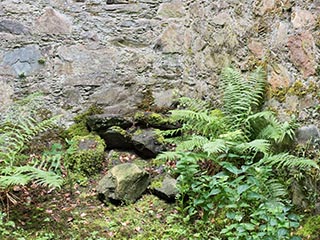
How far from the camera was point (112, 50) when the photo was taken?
383 cm

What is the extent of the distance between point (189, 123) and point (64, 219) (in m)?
1.11

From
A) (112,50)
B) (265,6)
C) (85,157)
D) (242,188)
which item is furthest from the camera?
(112,50)

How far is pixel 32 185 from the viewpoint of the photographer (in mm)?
2910

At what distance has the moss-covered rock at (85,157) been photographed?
3.16m

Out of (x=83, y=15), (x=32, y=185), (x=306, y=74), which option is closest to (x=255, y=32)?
(x=306, y=74)

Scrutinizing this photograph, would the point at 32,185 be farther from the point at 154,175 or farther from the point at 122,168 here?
the point at 154,175

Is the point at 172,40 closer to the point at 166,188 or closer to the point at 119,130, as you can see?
the point at 119,130

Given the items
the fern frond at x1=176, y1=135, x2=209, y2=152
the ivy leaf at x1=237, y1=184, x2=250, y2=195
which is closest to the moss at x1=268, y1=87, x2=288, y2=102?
the fern frond at x1=176, y1=135, x2=209, y2=152

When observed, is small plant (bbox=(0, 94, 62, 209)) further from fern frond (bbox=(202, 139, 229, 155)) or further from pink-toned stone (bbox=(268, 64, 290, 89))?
pink-toned stone (bbox=(268, 64, 290, 89))

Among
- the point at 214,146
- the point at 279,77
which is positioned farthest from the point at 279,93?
the point at 214,146

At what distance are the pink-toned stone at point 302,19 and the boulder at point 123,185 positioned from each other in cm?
146

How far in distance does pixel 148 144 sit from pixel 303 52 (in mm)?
1423

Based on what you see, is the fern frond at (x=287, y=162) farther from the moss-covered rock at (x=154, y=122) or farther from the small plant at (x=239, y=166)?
the moss-covered rock at (x=154, y=122)

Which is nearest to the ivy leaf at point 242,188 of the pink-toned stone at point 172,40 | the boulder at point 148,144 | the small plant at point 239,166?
the small plant at point 239,166
